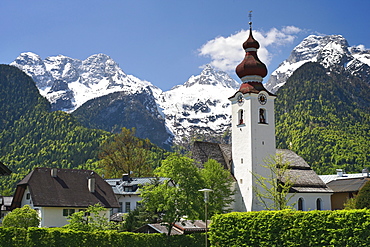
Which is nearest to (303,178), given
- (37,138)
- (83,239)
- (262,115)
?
(262,115)

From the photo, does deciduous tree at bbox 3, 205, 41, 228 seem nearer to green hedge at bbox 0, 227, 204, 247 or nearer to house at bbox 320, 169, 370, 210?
green hedge at bbox 0, 227, 204, 247

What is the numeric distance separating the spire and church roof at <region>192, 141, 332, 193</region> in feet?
27.6

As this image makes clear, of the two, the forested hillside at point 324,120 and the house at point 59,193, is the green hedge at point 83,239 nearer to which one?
the house at point 59,193

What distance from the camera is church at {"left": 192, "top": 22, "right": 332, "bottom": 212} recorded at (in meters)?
59.2

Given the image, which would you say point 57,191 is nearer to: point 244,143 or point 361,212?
point 244,143

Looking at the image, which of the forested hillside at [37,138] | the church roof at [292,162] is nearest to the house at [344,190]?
the church roof at [292,162]

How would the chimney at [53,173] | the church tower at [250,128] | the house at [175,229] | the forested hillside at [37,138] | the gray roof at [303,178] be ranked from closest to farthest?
the house at [175,229]
the chimney at [53,173]
the church tower at [250,128]
the gray roof at [303,178]
the forested hillside at [37,138]

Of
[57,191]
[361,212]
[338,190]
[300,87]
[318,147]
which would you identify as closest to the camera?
[361,212]

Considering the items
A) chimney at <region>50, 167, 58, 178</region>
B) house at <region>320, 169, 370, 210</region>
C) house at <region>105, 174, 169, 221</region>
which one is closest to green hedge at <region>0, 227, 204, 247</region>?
chimney at <region>50, 167, 58, 178</region>

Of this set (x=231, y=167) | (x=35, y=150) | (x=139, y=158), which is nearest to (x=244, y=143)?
(x=231, y=167)

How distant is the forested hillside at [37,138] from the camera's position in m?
148

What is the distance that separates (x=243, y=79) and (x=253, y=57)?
3.11m

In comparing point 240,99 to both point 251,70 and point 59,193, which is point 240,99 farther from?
point 59,193

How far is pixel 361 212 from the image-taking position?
93.2 ft
